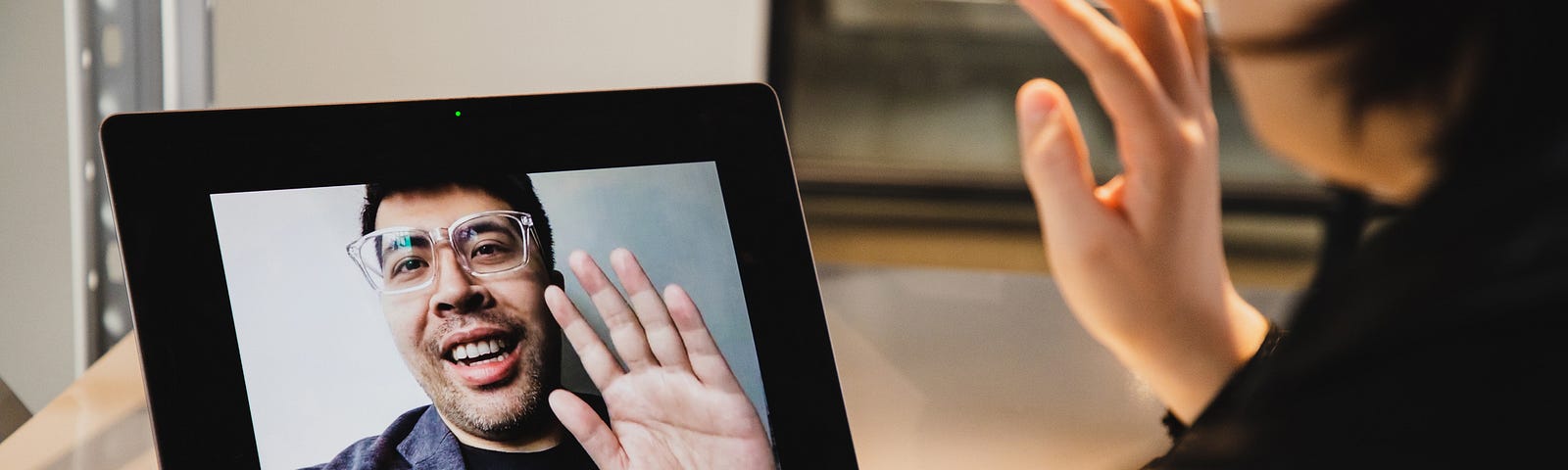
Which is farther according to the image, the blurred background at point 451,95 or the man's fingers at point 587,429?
the blurred background at point 451,95

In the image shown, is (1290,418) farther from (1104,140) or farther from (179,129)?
(1104,140)

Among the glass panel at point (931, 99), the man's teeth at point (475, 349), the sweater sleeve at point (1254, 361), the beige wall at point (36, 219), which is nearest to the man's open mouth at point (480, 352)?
the man's teeth at point (475, 349)

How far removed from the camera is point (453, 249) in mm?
365

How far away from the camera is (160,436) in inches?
12.0

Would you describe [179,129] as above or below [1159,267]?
above

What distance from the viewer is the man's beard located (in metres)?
0.35

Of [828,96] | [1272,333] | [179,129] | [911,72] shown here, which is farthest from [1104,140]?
[179,129]

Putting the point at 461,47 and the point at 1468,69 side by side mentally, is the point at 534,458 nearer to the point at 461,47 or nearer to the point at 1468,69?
the point at 1468,69

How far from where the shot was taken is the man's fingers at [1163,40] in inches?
16.9

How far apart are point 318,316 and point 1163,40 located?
327 mm

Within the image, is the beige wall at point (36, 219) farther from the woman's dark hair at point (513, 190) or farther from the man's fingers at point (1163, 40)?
the man's fingers at point (1163, 40)

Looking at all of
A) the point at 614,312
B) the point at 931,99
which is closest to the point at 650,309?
the point at 614,312

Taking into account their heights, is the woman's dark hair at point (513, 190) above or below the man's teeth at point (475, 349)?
above

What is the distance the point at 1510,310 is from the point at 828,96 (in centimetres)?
277
